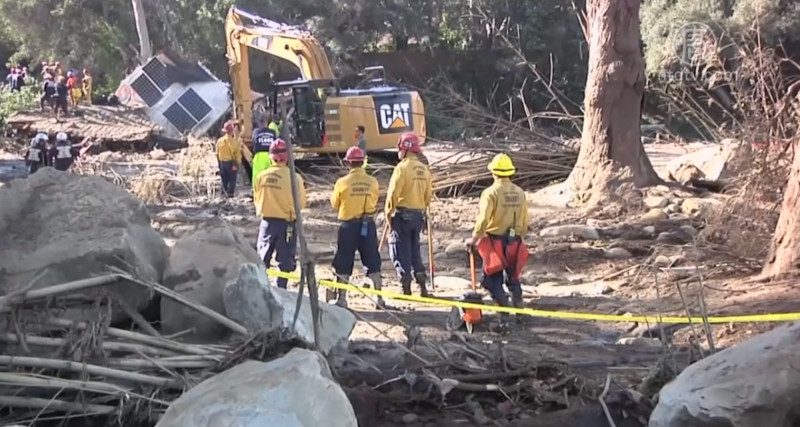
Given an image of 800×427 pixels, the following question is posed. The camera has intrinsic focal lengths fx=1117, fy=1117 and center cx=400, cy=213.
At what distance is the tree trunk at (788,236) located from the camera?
9711 mm

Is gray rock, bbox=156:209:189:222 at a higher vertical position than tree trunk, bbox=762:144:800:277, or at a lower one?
lower

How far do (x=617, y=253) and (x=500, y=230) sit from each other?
365cm

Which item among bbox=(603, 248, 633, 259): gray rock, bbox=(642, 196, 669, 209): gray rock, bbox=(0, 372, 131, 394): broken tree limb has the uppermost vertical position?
bbox=(0, 372, 131, 394): broken tree limb

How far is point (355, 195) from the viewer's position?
1055cm

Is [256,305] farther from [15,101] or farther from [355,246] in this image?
[15,101]

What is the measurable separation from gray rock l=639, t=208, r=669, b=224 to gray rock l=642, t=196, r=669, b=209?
344 millimetres

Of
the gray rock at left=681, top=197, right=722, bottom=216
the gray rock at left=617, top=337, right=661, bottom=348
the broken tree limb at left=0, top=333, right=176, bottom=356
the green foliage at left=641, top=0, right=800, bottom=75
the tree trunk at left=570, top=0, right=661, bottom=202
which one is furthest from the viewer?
the green foliage at left=641, top=0, right=800, bottom=75

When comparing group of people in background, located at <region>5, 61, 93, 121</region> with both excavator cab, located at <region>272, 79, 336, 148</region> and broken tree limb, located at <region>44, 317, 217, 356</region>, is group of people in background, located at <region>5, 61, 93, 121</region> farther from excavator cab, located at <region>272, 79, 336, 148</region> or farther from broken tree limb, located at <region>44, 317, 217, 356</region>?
broken tree limb, located at <region>44, 317, 217, 356</region>

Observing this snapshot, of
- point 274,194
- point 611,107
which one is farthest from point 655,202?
point 274,194

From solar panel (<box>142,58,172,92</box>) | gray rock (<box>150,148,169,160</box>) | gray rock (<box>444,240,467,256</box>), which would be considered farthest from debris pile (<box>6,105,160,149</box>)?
gray rock (<box>444,240,467,256</box>)

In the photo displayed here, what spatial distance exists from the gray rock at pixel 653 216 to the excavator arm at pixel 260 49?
8.27 meters

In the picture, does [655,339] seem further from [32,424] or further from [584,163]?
[584,163]

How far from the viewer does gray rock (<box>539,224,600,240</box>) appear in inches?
544

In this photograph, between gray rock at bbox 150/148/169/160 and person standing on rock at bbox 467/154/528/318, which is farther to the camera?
gray rock at bbox 150/148/169/160
